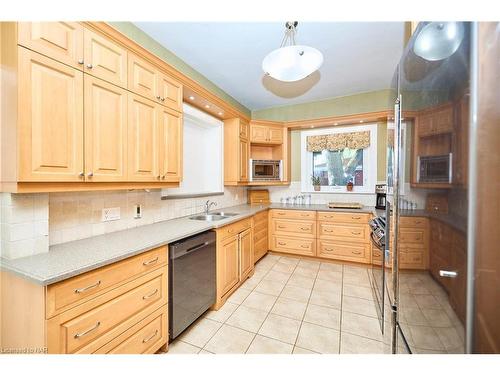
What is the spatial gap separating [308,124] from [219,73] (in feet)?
5.71

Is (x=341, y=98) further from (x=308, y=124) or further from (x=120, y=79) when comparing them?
(x=120, y=79)

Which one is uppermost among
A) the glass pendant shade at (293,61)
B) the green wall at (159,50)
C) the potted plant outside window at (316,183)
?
the green wall at (159,50)

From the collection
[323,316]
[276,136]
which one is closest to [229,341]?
[323,316]

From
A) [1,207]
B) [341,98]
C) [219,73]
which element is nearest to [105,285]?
[1,207]

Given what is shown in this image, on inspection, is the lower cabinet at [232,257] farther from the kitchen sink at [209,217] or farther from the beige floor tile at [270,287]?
the kitchen sink at [209,217]

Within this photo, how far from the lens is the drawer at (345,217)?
3002mm

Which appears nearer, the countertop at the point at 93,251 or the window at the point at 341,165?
the countertop at the point at 93,251

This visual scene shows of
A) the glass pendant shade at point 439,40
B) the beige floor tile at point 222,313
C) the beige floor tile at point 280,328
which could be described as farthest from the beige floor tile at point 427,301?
the beige floor tile at point 222,313

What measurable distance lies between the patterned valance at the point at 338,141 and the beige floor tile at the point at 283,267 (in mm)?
2096

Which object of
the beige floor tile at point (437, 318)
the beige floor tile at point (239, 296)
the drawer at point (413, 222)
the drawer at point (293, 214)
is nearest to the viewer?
the beige floor tile at point (437, 318)

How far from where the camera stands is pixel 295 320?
190cm

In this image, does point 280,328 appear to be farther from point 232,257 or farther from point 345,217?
point 345,217

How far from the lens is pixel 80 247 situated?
1.33m

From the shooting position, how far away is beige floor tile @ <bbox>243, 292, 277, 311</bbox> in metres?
2.12
